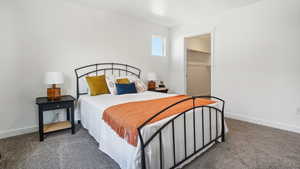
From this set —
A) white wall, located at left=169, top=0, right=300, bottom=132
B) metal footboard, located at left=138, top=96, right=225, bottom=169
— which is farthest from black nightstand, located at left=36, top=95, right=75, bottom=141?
white wall, located at left=169, top=0, right=300, bottom=132

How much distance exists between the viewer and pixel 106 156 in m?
2.03

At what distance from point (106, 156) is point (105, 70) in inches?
84.5

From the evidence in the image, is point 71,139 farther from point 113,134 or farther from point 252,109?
point 252,109

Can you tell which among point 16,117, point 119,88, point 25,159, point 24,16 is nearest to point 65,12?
point 24,16

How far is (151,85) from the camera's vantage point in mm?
4332

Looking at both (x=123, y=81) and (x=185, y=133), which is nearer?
(x=185, y=133)

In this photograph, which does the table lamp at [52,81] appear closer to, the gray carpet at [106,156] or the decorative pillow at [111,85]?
the gray carpet at [106,156]

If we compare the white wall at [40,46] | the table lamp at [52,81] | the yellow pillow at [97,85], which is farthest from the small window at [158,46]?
the table lamp at [52,81]

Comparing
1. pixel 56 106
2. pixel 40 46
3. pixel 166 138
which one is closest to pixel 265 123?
pixel 166 138

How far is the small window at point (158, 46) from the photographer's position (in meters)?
4.74

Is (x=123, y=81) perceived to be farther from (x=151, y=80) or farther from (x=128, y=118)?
(x=128, y=118)

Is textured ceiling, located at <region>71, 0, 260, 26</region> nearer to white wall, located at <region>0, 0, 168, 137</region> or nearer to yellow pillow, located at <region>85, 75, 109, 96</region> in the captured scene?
white wall, located at <region>0, 0, 168, 137</region>

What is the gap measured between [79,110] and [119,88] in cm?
97

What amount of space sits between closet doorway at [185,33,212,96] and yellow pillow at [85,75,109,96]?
10.7ft
